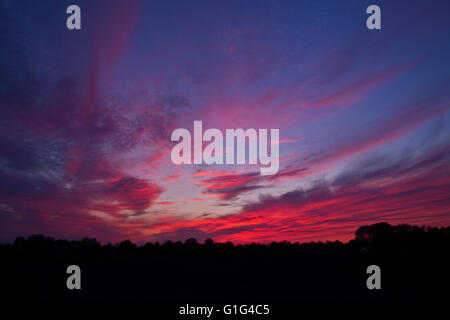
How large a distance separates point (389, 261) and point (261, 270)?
13353 mm

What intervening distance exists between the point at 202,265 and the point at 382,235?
28.4m

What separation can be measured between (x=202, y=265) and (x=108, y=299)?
42.5 feet

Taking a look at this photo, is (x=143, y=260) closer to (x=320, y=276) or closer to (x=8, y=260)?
(x=8, y=260)

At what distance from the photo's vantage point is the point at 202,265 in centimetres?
3409

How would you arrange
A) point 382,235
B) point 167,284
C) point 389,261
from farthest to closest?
point 382,235, point 389,261, point 167,284

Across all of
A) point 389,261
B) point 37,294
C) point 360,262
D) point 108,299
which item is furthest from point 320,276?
point 37,294

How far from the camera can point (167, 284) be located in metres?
28.8

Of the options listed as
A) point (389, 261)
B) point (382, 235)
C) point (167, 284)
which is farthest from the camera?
point (382, 235)
